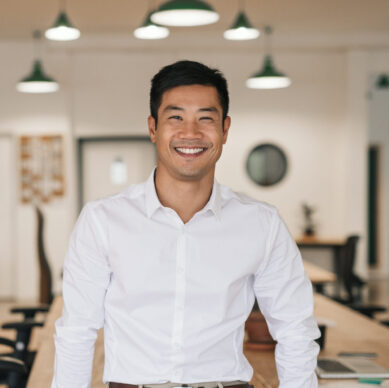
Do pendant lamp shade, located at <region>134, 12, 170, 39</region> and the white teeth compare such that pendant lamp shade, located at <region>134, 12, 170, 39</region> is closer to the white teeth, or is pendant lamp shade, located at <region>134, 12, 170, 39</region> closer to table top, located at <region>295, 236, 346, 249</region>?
the white teeth

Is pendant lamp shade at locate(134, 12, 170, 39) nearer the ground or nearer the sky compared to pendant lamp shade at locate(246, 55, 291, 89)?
nearer the sky

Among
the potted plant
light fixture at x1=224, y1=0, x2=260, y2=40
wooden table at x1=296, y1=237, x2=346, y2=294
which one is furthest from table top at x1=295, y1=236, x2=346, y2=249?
the potted plant

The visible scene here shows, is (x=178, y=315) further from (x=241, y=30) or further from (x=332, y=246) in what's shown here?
(x=332, y=246)

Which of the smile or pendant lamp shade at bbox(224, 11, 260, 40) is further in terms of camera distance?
pendant lamp shade at bbox(224, 11, 260, 40)

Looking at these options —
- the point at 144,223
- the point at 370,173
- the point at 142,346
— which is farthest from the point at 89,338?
the point at 370,173

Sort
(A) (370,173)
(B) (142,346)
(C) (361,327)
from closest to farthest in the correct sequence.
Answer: (B) (142,346) → (C) (361,327) → (A) (370,173)

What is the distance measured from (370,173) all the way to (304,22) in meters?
4.17

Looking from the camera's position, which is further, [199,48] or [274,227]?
[199,48]

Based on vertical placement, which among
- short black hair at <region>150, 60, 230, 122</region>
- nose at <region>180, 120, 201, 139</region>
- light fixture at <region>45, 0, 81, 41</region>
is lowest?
nose at <region>180, 120, 201, 139</region>

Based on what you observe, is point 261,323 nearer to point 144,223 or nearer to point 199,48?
point 144,223

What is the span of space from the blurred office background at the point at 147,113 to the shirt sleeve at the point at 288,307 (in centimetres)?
640

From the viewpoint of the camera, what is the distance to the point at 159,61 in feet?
27.8

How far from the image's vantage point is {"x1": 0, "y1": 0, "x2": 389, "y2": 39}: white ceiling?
22.6 feet

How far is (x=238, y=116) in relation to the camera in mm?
8609
